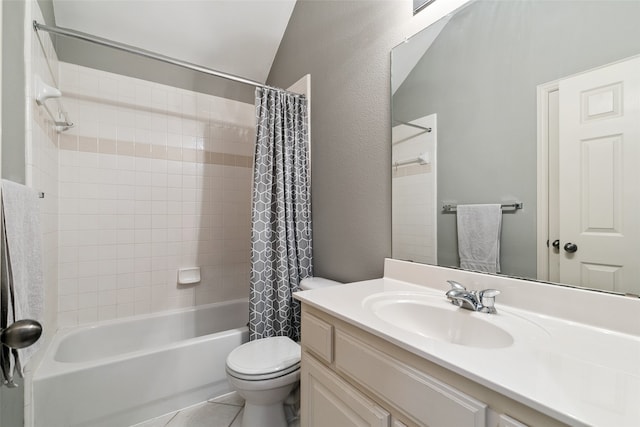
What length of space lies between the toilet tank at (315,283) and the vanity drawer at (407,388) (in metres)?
0.75

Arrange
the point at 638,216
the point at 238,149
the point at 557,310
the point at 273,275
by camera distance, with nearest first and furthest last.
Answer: the point at 638,216 → the point at 557,310 → the point at 273,275 → the point at 238,149

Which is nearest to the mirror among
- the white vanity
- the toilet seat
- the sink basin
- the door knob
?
the white vanity

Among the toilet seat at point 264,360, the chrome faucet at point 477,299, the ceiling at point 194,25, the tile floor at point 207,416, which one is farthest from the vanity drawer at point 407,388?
the ceiling at point 194,25

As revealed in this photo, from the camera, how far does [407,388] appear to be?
674mm

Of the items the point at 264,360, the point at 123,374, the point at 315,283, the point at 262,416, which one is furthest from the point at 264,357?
the point at 123,374

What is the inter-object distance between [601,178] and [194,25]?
8.29ft

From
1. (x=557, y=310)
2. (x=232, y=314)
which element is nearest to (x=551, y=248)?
(x=557, y=310)

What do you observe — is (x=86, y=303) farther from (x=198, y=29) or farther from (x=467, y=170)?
(x=467, y=170)

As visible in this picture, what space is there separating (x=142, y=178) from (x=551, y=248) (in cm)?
252

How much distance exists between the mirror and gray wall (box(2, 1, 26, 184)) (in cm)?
155

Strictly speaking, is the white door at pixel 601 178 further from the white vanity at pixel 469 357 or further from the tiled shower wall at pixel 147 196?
the tiled shower wall at pixel 147 196

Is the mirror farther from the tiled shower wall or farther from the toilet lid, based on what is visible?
Result: the tiled shower wall

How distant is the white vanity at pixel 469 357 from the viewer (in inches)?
19.1

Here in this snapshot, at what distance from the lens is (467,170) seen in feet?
3.63
